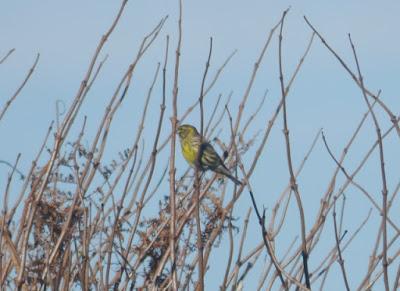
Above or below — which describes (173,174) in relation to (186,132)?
below

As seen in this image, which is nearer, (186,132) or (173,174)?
(173,174)

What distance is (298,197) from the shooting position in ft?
9.80

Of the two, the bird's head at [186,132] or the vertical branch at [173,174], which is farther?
the bird's head at [186,132]

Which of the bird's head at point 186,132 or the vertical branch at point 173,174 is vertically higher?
the bird's head at point 186,132

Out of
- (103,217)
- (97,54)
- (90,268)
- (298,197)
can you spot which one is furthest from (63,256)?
(298,197)

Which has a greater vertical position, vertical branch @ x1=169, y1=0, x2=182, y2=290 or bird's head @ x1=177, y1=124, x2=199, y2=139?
bird's head @ x1=177, y1=124, x2=199, y2=139

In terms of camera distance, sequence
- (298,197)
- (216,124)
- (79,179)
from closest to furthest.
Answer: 1. (298,197)
2. (79,179)
3. (216,124)

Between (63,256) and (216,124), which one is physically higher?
(216,124)

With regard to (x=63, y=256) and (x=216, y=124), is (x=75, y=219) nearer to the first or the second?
(x=63, y=256)

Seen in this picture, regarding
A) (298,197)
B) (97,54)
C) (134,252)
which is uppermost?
(97,54)

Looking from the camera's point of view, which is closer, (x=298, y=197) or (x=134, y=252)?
(x=298, y=197)

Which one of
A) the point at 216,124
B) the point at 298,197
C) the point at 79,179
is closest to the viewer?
the point at 298,197

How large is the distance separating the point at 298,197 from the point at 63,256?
46.9 inches

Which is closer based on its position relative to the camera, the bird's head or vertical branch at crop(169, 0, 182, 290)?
vertical branch at crop(169, 0, 182, 290)
